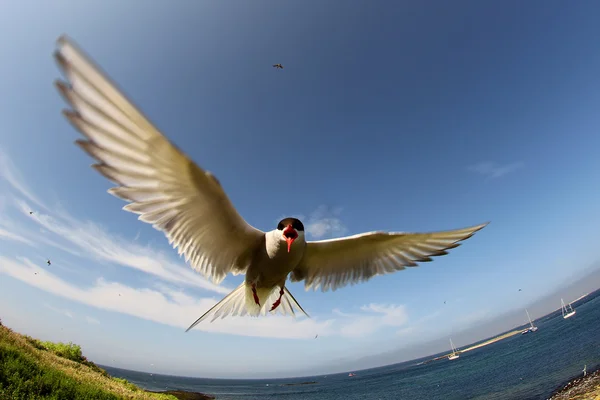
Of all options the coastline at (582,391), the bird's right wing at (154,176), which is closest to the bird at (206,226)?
the bird's right wing at (154,176)

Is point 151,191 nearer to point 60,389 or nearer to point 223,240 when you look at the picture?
point 223,240

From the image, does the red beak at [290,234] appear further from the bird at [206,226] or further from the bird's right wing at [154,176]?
the bird's right wing at [154,176]

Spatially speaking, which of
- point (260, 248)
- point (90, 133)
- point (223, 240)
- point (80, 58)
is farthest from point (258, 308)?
point (80, 58)

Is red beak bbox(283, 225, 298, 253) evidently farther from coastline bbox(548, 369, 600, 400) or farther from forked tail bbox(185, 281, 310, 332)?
coastline bbox(548, 369, 600, 400)

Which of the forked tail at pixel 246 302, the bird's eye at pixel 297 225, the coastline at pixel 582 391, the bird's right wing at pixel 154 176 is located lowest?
the coastline at pixel 582 391

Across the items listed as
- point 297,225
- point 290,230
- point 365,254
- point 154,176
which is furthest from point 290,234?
point 154,176

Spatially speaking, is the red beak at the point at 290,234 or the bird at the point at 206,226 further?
the red beak at the point at 290,234
